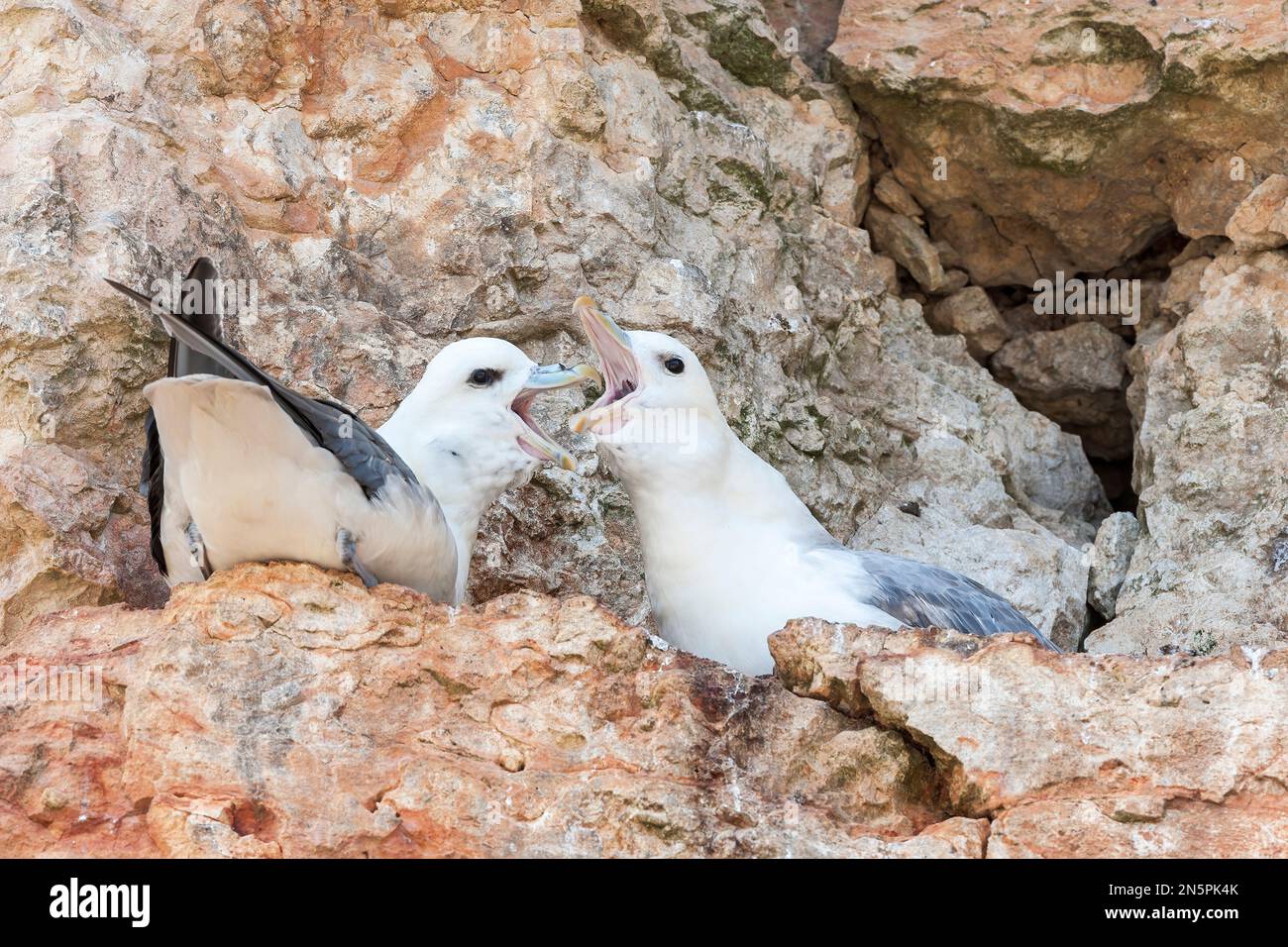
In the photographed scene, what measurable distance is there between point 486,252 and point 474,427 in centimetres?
97

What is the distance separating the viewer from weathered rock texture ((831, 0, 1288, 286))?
5984 millimetres

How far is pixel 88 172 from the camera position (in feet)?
16.3

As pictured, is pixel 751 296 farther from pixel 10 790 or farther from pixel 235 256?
pixel 10 790

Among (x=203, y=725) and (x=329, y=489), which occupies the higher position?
(x=329, y=489)

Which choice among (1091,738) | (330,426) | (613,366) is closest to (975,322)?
(613,366)

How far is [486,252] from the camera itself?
5.50 meters

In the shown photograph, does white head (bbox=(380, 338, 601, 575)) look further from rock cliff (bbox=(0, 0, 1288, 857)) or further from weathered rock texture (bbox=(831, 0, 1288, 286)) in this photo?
weathered rock texture (bbox=(831, 0, 1288, 286))

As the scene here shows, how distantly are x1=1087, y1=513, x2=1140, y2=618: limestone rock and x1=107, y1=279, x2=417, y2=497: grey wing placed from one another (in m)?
2.52

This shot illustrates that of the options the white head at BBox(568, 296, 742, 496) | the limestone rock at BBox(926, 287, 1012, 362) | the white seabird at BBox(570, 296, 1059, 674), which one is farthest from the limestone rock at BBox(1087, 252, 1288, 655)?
the white head at BBox(568, 296, 742, 496)

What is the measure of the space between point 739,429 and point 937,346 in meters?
1.26

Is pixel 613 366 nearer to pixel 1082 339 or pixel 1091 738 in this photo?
pixel 1091 738

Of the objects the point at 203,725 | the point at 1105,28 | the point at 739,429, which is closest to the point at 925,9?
the point at 1105,28

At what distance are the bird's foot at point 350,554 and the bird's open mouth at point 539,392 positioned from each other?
884 mm

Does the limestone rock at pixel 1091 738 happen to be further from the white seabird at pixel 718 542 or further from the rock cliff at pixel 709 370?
the white seabird at pixel 718 542
